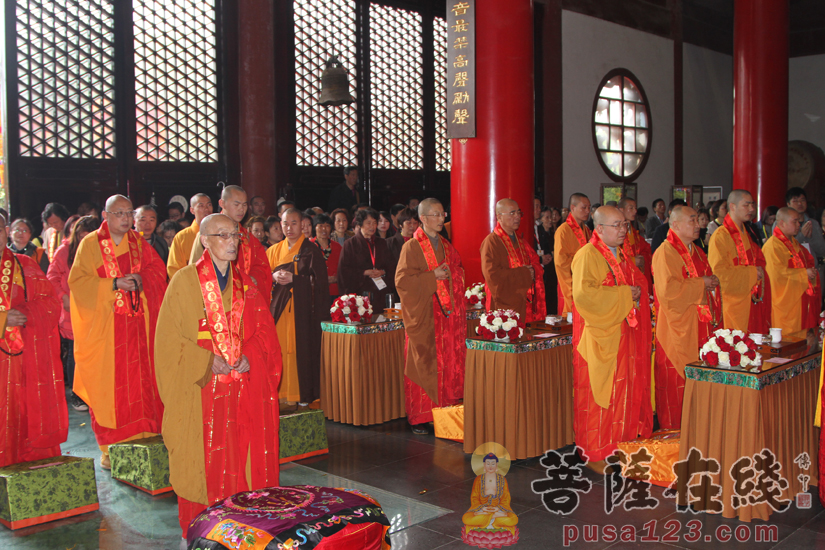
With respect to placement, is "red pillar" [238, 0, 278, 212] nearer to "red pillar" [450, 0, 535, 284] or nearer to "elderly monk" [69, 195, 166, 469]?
"red pillar" [450, 0, 535, 284]

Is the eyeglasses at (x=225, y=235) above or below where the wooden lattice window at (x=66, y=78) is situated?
below

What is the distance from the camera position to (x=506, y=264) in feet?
19.7

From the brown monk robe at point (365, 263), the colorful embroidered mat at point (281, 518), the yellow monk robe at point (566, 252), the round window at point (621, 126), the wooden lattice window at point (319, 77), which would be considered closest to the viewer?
the colorful embroidered mat at point (281, 518)

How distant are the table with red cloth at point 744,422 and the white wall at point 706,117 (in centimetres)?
1318

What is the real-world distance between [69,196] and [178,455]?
6.13 metres

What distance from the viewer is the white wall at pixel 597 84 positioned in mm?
13234

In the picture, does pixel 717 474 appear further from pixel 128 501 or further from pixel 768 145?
pixel 768 145

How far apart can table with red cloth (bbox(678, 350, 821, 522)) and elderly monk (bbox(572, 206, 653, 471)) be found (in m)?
0.73

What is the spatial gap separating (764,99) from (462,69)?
19.6 feet

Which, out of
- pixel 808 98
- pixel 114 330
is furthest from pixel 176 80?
pixel 808 98

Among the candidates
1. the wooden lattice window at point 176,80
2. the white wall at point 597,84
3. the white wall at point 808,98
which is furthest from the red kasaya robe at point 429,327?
the white wall at point 808,98

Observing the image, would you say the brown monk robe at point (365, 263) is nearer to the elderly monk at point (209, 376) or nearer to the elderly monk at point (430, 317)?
the elderly monk at point (430, 317)

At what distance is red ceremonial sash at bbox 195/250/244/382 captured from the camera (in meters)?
3.36

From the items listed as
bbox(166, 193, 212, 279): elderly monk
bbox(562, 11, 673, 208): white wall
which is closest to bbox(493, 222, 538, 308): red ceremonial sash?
bbox(166, 193, 212, 279): elderly monk
